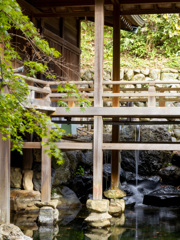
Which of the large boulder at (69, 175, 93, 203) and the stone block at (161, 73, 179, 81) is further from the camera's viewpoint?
the stone block at (161, 73, 179, 81)

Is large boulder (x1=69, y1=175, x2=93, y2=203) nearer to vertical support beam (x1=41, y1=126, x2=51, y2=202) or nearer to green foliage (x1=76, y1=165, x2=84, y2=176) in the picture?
green foliage (x1=76, y1=165, x2=84, y2=176)

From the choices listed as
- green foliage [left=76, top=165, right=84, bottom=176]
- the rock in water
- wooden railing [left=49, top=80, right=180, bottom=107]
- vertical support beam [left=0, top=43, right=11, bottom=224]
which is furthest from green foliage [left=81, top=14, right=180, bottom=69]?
vertical support beam [left=0, top=43, right=11, bottom=224]

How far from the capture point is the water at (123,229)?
420 inches

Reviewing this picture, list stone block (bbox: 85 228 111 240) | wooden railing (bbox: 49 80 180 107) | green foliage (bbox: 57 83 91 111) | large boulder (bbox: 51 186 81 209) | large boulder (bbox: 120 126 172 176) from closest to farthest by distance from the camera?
green foliage (bbox: 57 83 91 111)
stone block (bbox: 85 228 111 240)
wooden railing (bbox: 49 80 180 107)
large boulder (bbox: 51 186 81 209)
large boulder (bbox: 120 126 172 176)

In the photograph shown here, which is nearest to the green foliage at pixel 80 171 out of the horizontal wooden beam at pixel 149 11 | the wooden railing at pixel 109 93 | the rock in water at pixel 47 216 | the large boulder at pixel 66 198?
the large boulder at pixel 66 198

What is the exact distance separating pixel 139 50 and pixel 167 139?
920cm

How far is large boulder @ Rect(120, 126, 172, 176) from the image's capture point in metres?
17.8

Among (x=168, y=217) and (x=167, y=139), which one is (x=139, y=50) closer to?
(x=167, y=139)

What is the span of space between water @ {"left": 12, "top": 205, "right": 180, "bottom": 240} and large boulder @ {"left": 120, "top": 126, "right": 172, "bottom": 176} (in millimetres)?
4356

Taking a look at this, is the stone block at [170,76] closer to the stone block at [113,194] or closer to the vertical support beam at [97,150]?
the stone block at [113,194]

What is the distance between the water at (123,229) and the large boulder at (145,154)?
436 centimetres

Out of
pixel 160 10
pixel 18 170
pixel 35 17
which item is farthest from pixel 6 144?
pixel 160 10

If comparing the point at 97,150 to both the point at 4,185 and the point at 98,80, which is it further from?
the point at 4,185

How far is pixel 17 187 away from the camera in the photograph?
14234mm
